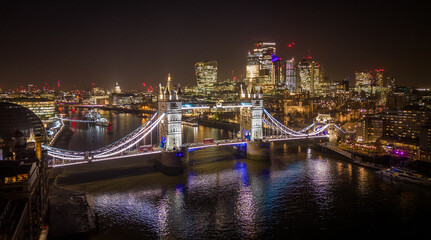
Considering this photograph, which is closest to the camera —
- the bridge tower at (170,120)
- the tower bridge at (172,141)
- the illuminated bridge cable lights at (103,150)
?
the illuminated bridge cable lights at (103,150)

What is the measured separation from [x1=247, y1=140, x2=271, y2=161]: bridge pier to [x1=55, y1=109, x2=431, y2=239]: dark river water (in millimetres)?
2647

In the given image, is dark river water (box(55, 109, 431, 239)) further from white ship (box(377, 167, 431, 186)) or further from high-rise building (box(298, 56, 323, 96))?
high-rise building (box(298, 56, 323, 96))

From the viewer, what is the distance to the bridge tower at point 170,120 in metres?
32.1

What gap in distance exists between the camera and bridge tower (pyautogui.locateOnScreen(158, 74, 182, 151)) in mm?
32125

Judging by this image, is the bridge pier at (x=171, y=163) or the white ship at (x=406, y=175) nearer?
the white ship at (x=406, y=175)

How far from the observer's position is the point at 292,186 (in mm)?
28203

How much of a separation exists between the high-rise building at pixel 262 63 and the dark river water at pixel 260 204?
401 feet

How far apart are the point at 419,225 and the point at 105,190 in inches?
874

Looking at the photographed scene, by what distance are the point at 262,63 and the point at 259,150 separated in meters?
124

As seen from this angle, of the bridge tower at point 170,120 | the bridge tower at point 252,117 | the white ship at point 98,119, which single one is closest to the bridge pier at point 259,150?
the bridge tower at point 252,117

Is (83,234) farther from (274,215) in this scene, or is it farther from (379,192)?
(379,192)

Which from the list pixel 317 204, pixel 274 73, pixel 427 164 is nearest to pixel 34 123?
pixel 317 204

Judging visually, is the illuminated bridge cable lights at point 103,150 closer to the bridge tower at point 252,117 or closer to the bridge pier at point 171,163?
the bridge pier at point 171,163

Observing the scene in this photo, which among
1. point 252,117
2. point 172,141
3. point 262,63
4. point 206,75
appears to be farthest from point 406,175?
point 206,75
